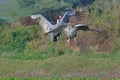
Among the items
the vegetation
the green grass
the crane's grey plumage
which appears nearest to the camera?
the green grass

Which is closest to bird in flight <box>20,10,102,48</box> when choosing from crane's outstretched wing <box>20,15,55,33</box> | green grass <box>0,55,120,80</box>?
crane's outstretched wing <box>20,15,55,33</box>

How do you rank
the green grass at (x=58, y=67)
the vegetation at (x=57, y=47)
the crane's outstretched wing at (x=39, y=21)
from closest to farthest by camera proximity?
the green grass at (x=58, y=67)
the vegetation at (x=57, y=47)
the crane's outstretched wing at (x=39, y=21)

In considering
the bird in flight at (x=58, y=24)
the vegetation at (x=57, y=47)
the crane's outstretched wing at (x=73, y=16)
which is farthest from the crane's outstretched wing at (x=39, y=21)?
the vegetation at (x=57, y=47)

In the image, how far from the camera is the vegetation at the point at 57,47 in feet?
60.1

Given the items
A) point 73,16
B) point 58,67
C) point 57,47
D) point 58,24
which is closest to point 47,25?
point 58,24

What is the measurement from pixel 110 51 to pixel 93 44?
1.96m

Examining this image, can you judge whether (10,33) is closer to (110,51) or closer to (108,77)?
(110,51)

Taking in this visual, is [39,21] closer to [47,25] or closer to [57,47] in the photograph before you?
[47,25]

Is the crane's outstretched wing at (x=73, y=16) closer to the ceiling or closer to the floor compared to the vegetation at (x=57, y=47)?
closer to the ceiling

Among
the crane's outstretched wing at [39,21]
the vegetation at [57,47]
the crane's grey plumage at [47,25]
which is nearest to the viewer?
the vegetation at [57,47]

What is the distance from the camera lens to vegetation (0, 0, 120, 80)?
60.1ft

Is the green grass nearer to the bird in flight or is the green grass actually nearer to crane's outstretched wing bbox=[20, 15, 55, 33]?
the bird in flight

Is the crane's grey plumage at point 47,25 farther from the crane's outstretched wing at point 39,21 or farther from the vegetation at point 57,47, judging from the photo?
the vegetation at point 57,47

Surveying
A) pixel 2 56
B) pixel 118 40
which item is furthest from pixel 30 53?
pixel 118 40
